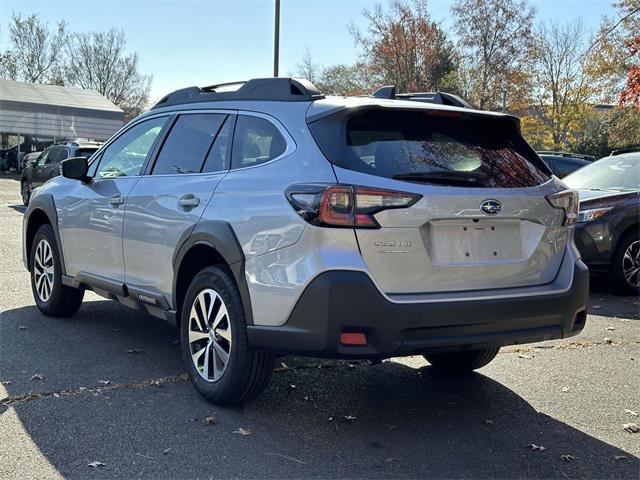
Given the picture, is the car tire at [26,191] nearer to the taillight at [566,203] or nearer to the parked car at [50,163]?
the parked car at [50,163]

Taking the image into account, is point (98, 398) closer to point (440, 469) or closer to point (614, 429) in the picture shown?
point (440, 469)

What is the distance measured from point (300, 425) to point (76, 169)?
3.06 metres

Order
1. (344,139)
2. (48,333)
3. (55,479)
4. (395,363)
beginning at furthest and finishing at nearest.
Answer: (48,333) → (395,363) → (344,139) → (55,479)

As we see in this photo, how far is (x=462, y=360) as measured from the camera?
195 inches

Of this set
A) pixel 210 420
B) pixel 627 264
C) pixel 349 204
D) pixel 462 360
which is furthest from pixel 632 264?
pixel 210 420

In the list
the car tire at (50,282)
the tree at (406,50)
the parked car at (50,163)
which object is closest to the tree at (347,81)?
the tree at (406,50)

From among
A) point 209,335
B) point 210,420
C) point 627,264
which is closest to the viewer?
point 210,420

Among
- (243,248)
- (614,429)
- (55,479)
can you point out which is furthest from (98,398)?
(614,429)

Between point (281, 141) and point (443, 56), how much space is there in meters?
34.6

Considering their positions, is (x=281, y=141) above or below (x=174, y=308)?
above

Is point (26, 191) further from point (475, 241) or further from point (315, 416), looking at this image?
point (475, 241)

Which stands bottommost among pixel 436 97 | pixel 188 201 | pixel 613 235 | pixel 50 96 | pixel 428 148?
pixel 613 235

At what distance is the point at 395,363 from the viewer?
17.3 feet

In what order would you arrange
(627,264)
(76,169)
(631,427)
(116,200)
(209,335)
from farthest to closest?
(627,264), (76,169), (116,200), (209,335), (631,427)
